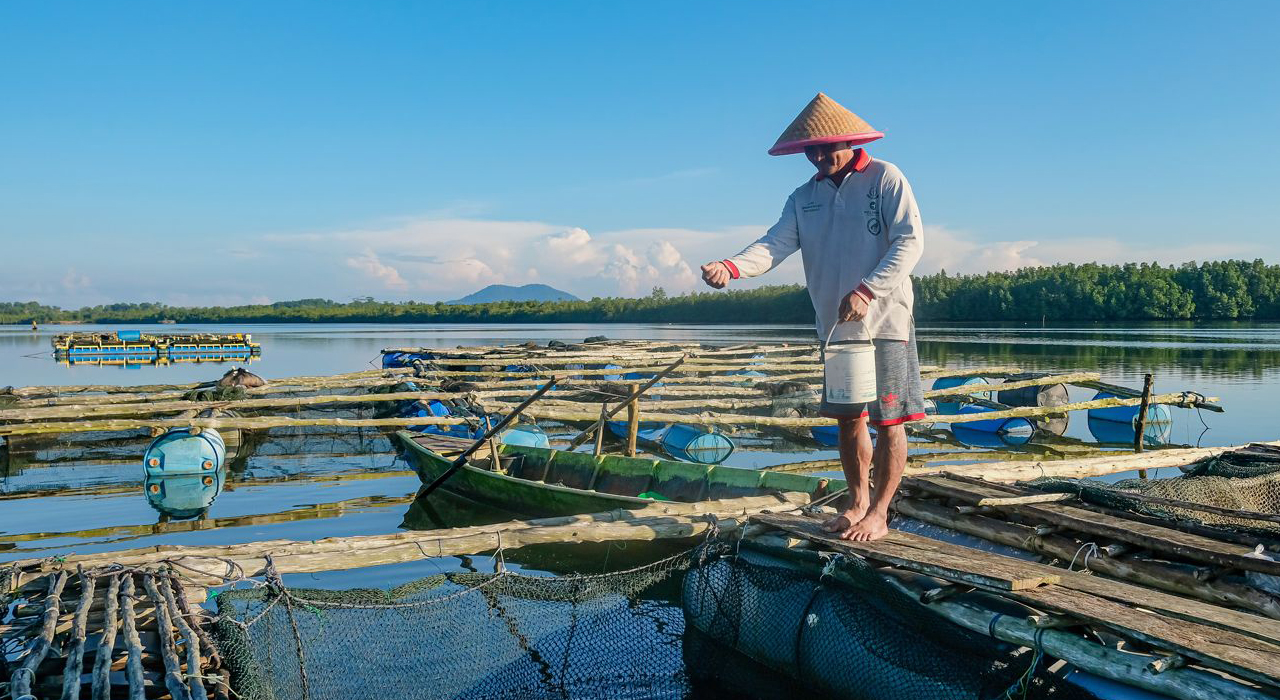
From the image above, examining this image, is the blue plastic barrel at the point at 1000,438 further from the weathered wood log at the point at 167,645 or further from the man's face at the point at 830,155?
the weathered wood log at the point at 167,645

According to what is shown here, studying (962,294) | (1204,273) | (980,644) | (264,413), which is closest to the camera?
(980,644)

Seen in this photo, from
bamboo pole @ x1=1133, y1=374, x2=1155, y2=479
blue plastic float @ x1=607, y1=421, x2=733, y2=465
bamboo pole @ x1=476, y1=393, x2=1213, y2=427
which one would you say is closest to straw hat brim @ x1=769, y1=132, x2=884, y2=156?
bamboo pole @ x1=476, y1=393, x2=1213, y2=427

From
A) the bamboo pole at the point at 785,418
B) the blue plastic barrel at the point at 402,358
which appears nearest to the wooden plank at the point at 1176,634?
the bamboo pole at the point at 785,418

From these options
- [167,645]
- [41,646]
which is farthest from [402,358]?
[167,645]

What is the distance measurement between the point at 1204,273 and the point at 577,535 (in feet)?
326

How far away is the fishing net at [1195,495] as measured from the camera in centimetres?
539

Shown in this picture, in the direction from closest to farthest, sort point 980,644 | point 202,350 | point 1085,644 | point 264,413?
point 1085,644
point 980,644
point 264,413
point 202,350

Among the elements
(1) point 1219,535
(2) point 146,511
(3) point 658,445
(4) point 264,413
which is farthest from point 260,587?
(4) point 264,413

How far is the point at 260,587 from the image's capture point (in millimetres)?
4914

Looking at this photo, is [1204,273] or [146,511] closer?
[146,511]

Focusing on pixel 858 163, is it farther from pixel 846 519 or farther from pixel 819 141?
pixel 846 519

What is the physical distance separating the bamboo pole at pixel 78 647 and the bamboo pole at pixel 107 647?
73 mm

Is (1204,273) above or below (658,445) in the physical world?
above

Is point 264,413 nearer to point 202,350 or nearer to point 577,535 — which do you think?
point 577,535
